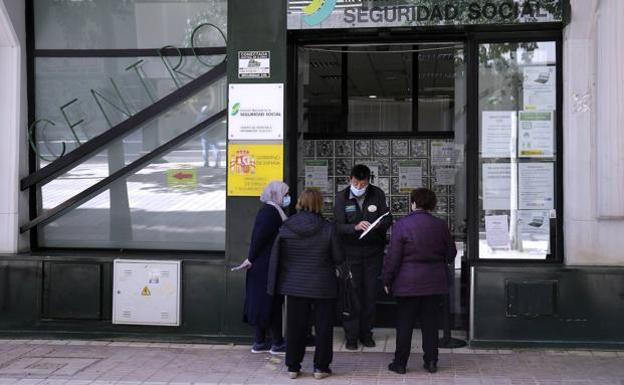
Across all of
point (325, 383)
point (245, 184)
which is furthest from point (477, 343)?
point (245, 184)

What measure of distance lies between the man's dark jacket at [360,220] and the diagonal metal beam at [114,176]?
1726 millimetres

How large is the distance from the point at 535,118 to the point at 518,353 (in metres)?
2.33

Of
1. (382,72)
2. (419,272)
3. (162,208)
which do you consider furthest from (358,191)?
(382,72)

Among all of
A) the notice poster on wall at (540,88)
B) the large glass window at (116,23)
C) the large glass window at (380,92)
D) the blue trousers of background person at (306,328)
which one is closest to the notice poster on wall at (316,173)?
the large glass window at (380,92)

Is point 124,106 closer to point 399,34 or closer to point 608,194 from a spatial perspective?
point 399,34

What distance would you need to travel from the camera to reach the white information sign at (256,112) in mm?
7426

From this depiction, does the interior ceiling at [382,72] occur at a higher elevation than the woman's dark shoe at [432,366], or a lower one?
higher

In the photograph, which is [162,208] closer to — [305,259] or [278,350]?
[278,350]

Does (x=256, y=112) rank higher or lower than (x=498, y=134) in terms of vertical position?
higher

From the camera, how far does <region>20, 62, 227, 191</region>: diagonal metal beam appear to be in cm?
792

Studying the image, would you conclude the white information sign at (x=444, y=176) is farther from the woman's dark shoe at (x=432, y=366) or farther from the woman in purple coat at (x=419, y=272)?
the woman's dark shoe at (x=432, y=366)

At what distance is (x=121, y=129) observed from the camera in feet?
26.5

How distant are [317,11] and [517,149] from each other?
2454 millimetres

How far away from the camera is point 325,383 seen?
6.11 m
